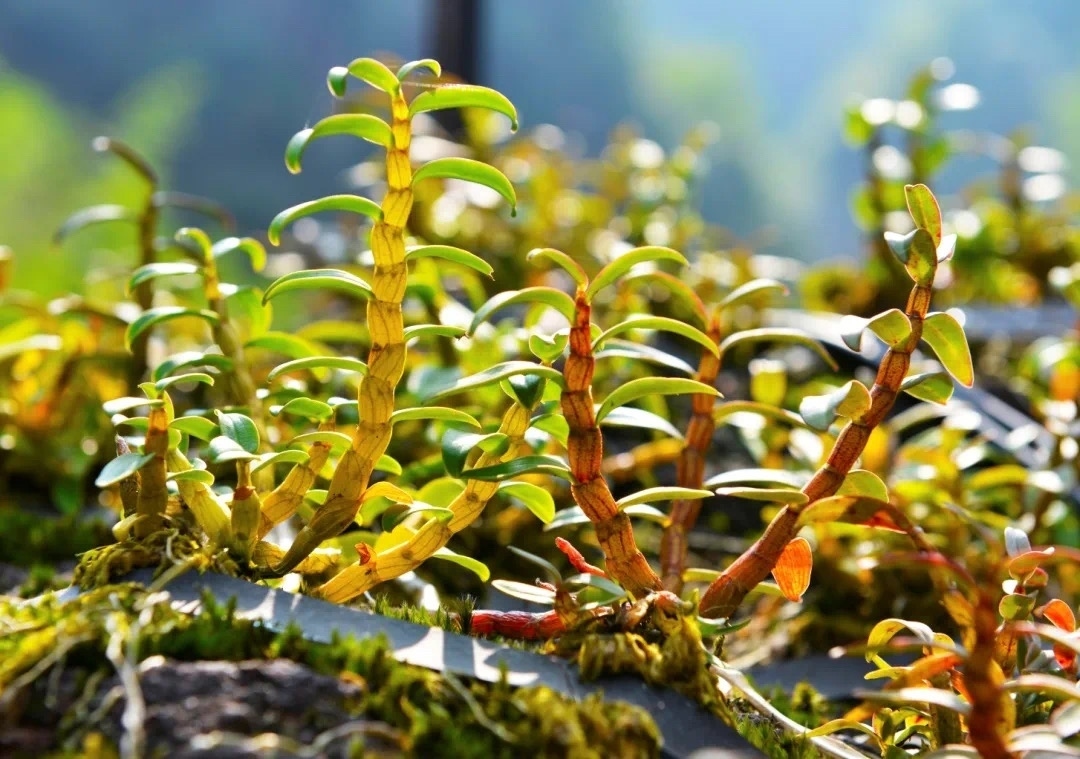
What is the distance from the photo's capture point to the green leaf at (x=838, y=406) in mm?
567

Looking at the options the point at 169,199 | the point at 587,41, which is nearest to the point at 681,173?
the point at 169,199

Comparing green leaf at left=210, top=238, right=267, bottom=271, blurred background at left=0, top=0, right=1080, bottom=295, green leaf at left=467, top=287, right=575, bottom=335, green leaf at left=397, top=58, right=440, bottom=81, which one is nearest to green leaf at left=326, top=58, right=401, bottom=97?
green leaf at left=397, top=58, right=440, bottom=81

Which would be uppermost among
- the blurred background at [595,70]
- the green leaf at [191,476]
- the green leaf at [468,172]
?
the blurred background at [595,70]

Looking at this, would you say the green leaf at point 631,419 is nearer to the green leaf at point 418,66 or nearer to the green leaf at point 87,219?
the green leaf at point 418,66

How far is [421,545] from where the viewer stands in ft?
2.02

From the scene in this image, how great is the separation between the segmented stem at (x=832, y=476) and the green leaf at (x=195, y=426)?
310 mm

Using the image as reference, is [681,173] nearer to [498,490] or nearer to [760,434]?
[760,434]

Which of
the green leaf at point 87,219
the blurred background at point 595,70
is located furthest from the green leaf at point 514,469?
the blurred background at point 595,70

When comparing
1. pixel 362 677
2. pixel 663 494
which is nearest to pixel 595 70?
pixel 663 494

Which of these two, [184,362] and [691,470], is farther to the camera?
[691,470]

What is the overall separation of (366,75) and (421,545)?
10.6 inches

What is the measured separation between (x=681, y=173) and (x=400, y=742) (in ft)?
4.58

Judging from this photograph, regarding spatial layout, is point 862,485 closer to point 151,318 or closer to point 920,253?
point 920,253

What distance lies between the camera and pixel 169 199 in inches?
42.7
